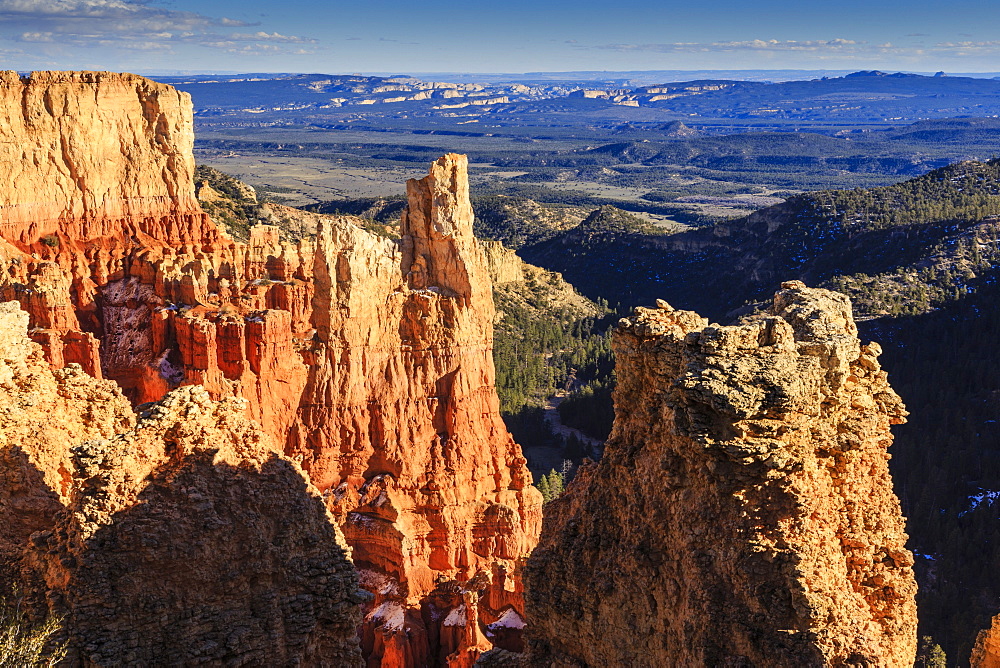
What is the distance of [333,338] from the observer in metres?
30.6

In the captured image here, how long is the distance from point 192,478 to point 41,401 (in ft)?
13.9

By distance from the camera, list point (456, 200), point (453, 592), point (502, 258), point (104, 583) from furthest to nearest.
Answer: point (502, 258) < point (456, 200) < point (453, 592) < point (104, 583)

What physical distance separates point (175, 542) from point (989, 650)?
11.8 m

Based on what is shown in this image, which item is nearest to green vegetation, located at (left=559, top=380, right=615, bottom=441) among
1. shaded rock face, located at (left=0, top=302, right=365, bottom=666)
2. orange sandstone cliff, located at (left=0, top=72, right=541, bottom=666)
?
orange sandstone cliff, located at (left=0, top=72, right=541, bottom=666)

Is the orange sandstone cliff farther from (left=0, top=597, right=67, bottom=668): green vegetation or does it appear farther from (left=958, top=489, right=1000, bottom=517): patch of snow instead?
(left=958, top=489, right=1000, bottom=517): patch of snow

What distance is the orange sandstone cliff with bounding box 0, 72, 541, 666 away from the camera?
29109mm

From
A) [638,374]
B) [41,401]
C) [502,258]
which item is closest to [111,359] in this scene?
[41,401]

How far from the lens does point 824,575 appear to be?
36.1 feet

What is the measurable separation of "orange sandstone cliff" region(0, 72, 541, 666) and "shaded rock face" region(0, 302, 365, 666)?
11.4m

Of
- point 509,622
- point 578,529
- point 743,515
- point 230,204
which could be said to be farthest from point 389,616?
point 230,204

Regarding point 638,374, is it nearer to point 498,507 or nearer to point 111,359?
point 498,507

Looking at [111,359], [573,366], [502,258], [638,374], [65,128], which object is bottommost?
[573,366]

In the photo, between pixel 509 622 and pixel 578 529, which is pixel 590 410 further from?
pixel 578 529

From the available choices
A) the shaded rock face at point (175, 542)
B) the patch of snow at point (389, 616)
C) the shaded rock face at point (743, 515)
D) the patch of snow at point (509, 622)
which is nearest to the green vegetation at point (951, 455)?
the patch of snow at point (509, 622)
